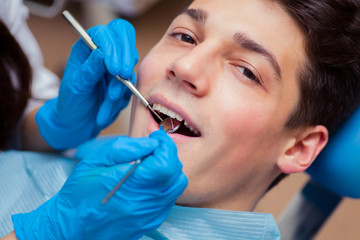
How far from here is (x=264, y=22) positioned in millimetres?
996

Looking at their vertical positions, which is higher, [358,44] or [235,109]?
[358,44]

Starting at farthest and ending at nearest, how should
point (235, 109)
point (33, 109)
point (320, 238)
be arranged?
point (320, 238)
point (33, 109)
point (235, 109)

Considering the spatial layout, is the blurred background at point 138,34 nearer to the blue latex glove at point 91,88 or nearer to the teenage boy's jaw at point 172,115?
the blue latex glove at point 91,88

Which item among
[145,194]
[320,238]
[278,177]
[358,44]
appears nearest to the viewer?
[145,194]

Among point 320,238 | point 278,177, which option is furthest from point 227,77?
point 320,238

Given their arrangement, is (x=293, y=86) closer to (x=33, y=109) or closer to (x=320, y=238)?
(x=33, y=109)

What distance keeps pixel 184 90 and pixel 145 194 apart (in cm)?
29

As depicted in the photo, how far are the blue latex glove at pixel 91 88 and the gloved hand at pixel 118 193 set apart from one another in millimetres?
262

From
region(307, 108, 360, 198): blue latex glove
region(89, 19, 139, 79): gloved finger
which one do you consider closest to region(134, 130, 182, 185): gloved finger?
region(89, 19, 139, 79): gloved finger

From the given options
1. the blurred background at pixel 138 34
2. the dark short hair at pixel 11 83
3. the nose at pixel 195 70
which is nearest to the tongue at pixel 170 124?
the nose at pixel 195 70

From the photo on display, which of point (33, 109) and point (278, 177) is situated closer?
point (278, 177)

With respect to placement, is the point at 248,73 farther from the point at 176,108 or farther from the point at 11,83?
the point at 11,83

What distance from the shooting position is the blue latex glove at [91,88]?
1.05 metres

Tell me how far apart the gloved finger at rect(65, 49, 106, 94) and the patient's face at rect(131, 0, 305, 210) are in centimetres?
13
